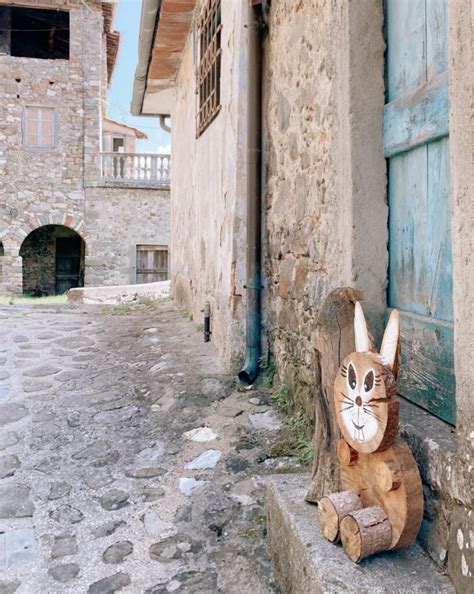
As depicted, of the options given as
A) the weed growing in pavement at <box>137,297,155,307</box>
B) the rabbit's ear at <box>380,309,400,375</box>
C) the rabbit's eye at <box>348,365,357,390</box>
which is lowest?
the weed growing in pavement at <box>137,297,155,307</box>

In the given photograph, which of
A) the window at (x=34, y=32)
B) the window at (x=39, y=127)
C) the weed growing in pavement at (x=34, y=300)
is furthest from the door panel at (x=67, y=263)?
the window at (x=34, y=32)

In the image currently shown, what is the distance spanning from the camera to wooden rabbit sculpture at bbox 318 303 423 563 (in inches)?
54.6

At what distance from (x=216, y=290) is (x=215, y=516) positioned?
213cm

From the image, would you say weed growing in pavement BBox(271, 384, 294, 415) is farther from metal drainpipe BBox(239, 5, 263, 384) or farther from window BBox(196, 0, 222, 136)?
window BBox(196, 0, 222, 136)

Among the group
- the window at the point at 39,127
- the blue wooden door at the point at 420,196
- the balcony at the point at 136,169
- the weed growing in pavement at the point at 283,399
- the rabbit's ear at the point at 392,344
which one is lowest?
the weed growing in pavement at the point at 283,399

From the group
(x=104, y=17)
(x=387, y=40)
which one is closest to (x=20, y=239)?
(x=104, y=17)

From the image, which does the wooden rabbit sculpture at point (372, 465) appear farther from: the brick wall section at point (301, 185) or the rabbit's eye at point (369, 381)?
the brick wall section at point (301, 185)

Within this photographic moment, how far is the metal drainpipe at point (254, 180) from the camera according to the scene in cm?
342

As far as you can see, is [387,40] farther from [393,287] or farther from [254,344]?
[254,344]

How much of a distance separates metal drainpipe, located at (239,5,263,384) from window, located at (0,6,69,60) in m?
15.1

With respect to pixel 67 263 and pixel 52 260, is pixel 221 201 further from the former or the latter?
pixel 67 263

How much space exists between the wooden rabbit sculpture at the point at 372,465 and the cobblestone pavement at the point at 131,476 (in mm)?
496

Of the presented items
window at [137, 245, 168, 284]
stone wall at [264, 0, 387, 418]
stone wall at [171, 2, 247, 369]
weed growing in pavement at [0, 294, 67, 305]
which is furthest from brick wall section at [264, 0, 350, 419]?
window at [137, 245, 168, 284]

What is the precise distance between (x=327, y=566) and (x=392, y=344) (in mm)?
578
